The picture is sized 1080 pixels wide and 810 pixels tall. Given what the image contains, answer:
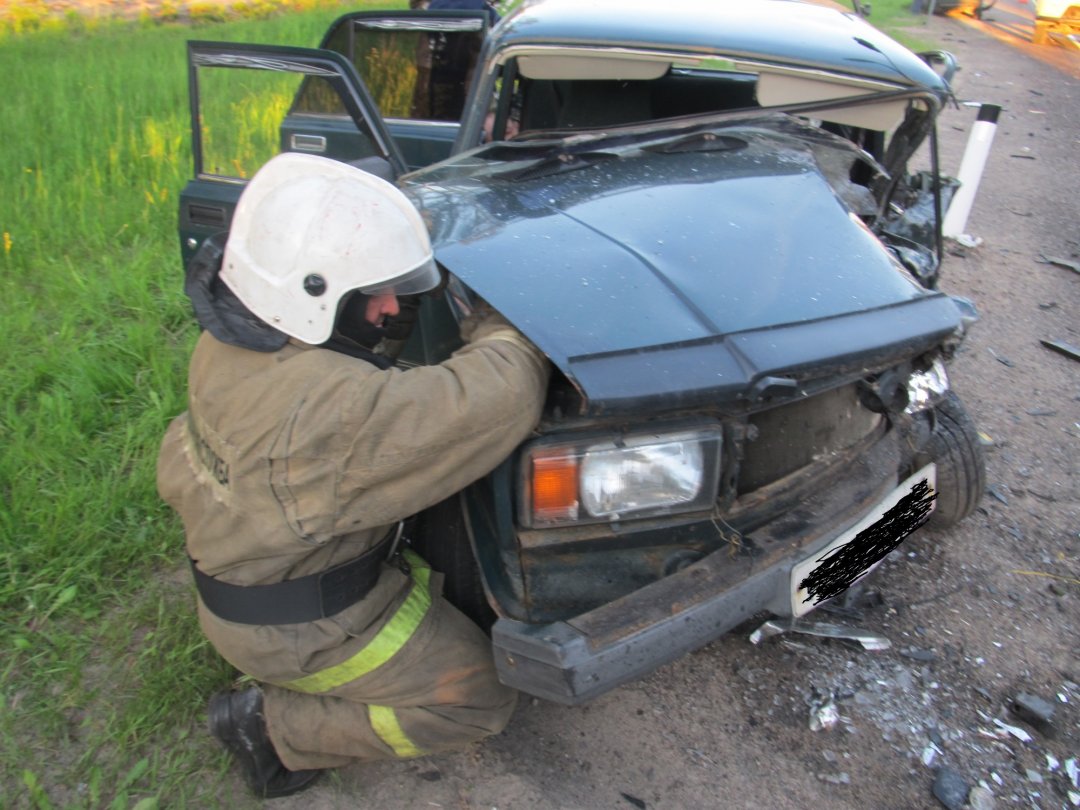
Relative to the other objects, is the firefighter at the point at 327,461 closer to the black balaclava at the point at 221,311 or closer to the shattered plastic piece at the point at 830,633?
the black balaclava at the point at 221,311

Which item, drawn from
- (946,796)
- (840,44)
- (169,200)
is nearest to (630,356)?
(946,796)

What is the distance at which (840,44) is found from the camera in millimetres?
2793

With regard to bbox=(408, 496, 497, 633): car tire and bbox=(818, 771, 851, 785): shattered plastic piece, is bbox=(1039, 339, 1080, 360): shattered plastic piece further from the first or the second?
bbox=(408, 496, 497, 633): car tire

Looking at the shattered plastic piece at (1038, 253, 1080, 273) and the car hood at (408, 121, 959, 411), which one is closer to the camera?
the car hood at (408, 121, 959, 411)

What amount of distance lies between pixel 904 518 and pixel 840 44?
1.57m

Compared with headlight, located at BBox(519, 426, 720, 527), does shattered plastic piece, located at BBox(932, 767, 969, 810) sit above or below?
below

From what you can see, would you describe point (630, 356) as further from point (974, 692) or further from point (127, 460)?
point (127, 460)

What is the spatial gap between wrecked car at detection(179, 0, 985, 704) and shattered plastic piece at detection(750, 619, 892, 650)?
406mm

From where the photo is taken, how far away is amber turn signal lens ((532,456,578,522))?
1727 millimetres

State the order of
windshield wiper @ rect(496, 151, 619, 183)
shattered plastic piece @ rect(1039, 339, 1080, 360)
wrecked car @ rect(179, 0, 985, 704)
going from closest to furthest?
wrecked car @ rect(179, 0, 985, 704), windshield wiper @ rect(496, 151, 619, 183), shattered plastic piece @ rect(1039, 339, 1080, 360)

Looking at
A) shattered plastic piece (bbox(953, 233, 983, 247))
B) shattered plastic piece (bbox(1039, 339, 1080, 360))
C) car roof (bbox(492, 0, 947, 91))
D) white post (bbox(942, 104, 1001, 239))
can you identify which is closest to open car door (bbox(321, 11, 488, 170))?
car roof (bbox(492, 0, 947, 91))

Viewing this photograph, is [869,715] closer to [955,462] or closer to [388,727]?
[955,462]

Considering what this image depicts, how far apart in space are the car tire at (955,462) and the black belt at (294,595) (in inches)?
69.8

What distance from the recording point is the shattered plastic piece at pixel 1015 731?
2.17 m
